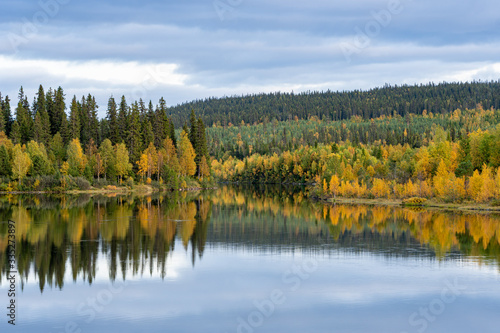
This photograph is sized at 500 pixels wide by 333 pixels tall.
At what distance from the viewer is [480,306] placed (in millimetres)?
23625

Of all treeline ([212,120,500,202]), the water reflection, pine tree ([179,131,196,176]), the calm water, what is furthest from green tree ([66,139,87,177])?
the calm water

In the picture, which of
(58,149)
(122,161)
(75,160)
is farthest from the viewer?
(58,149)

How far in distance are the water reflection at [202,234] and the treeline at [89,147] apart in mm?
30714

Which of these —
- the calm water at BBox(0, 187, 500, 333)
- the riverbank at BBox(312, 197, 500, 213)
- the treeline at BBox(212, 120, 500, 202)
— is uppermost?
the treeline at BBox(212, 120, 500, 202)

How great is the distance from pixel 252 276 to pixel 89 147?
84.6m

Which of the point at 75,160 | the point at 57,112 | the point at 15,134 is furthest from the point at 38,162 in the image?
the point at 57,112

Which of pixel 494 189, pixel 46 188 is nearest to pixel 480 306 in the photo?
pixel 494 189

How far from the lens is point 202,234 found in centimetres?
4450

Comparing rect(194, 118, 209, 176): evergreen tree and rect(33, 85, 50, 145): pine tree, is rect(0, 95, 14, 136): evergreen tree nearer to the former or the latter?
rect(33, 85, 50, 145): pine tree

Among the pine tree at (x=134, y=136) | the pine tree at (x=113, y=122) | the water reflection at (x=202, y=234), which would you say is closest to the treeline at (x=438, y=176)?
the water reflection at (x=202, y=234)

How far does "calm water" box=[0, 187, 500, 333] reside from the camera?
2173 centimetres

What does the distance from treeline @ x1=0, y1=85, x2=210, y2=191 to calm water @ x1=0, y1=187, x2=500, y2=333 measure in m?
46.3

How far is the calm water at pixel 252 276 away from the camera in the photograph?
71.3 feet

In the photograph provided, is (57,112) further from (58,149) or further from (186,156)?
(186,156)
